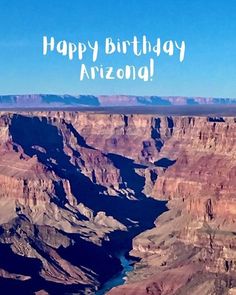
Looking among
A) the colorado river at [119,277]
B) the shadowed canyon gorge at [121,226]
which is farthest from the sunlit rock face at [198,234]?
the colorado river at [119,277]

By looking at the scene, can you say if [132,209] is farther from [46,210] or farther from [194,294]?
[194,294]

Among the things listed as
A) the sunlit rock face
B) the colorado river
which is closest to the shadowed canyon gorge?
the sunlit rock face

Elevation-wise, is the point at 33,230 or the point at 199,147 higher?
the point at 199,147

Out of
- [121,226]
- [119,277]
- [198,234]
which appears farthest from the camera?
[121,226]

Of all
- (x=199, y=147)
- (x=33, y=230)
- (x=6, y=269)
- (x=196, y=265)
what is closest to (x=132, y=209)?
(x=199, y=147)

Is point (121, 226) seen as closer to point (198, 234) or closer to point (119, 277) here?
point (119, 277)

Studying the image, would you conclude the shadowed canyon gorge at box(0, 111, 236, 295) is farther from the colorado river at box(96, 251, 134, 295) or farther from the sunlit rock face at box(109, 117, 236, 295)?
the colorado river at box(96, 251, 134, 295)

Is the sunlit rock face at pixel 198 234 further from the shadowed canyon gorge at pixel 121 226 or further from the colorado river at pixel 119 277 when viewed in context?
the colorado river at pixel 119 277

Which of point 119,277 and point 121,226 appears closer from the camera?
point 119,277

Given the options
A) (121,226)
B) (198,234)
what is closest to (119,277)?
(198,234)
